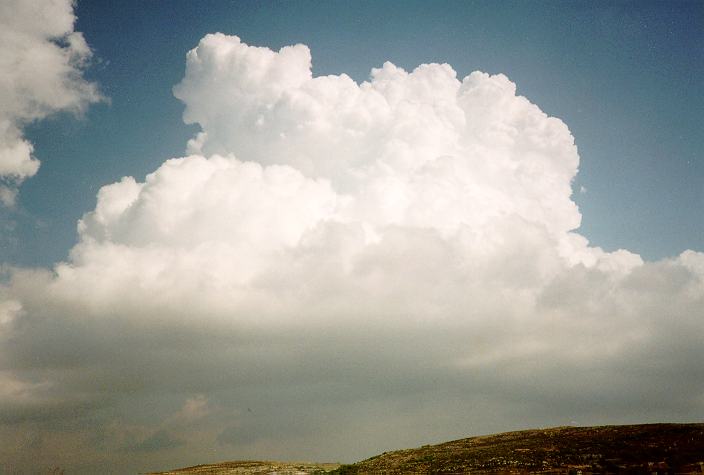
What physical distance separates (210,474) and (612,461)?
191 ft

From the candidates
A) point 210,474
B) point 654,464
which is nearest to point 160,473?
point 210,474

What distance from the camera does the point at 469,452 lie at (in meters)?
71.1

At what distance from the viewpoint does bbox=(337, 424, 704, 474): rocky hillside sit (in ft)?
159

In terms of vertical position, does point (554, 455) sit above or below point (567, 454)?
below

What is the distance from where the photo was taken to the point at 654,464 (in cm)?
A: 4684

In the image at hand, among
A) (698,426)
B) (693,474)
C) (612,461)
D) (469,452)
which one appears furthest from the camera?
(469,452)

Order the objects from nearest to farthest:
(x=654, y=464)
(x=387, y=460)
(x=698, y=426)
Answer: (x=654, y=464) → (x=698, y=426) → (x=387, y=460)

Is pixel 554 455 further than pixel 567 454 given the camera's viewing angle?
Yes

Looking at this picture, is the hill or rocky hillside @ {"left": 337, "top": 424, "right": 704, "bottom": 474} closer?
rocky hillside @ {"left": 337, "top": 424, "right": 704, "bottom": 474}

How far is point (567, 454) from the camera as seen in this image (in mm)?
57969

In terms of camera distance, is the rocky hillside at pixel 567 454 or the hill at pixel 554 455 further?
the hill at pixel 554 455

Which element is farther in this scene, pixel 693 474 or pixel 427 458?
pixel 427 458

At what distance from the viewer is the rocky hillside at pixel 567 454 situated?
1907 inches

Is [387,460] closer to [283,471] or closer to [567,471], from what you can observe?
[283,471]
